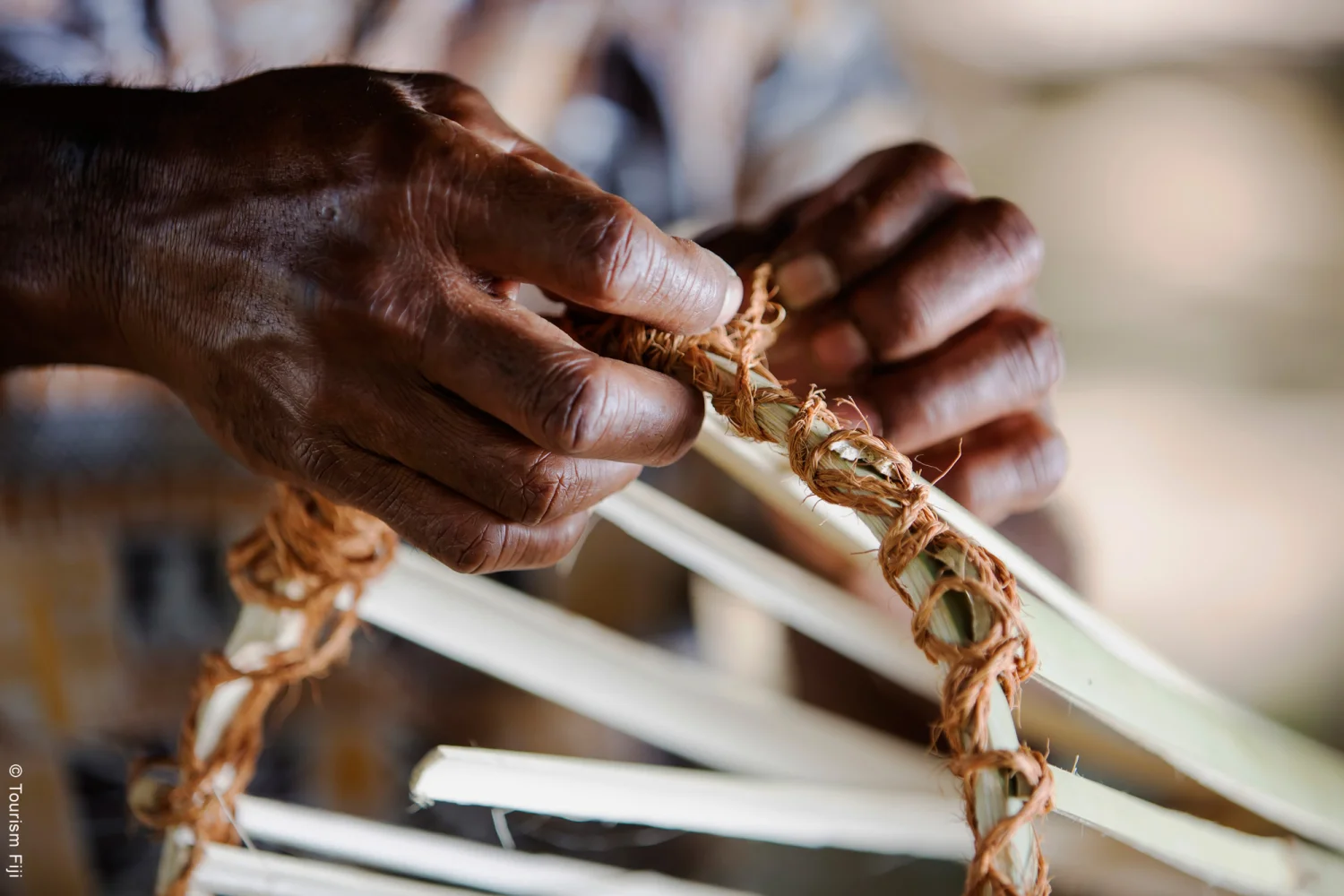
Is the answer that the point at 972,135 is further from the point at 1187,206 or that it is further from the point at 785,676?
the point at 785,676

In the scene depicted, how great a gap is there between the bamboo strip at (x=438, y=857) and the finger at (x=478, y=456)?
248 mm

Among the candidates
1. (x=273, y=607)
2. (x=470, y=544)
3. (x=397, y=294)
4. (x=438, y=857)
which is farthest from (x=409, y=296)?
(x=438, y=857)

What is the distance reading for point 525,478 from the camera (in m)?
0.39

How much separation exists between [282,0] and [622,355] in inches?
32.2

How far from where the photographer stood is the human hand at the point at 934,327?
52 cm

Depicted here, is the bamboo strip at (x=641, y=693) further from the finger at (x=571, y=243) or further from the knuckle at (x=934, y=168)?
the knuckle at (x=934, y=168)

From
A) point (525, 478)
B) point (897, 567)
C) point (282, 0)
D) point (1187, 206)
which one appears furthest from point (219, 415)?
point (1187, 206)

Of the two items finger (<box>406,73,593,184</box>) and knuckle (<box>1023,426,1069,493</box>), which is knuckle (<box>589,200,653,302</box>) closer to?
finger (<box>406,73,593,184</box>)

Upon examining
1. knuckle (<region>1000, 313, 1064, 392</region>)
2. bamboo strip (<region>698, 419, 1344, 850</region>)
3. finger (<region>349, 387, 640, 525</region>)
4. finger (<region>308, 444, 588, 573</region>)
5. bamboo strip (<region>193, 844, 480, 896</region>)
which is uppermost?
knuckle (<region>1000, 313, 1064, 392</region>)

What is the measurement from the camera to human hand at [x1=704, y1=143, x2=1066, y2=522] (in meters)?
0.52

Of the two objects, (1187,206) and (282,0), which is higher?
(1187,206)

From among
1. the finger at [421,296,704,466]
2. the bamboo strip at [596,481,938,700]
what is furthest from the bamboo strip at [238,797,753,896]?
the finger at [421,296,704,466]

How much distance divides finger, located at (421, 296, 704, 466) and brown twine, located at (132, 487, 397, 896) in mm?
154

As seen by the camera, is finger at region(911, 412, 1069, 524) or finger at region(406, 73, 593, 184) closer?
finger at region(406, 73, 593, 184)
